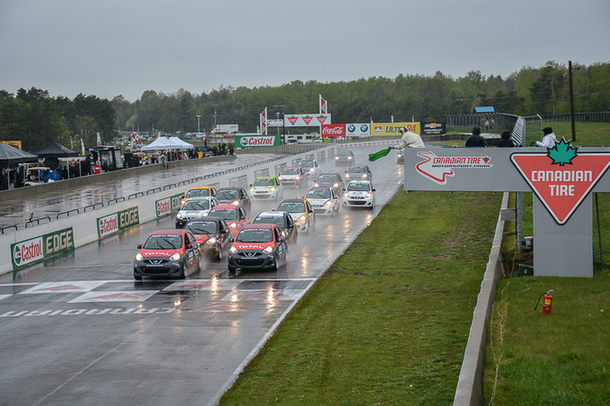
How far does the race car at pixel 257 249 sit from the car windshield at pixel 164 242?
1.74m

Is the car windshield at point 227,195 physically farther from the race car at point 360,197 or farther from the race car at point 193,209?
the race car at point 360,197

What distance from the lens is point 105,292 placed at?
59.6 feet

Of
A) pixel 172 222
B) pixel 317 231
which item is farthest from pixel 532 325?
pixel 172 222

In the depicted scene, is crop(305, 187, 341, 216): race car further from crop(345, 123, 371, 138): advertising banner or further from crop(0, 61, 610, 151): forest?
crop(345, 123, 371, 138): advertising banner

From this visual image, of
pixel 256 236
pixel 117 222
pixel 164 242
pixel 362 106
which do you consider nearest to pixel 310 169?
pixel 117 222

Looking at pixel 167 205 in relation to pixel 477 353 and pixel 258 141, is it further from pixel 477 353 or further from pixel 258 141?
pixel 258 141

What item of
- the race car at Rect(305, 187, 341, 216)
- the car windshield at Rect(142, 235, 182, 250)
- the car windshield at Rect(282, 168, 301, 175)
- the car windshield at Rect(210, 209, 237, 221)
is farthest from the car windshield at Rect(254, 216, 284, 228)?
the car windshield at Rect(282, 168, 301, 175)

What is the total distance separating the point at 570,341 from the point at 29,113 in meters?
104

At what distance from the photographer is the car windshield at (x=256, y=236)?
2086 centimetres

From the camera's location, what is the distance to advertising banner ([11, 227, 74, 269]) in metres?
22.5

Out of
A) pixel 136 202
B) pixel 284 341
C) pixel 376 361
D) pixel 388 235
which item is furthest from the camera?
pixel 136 202

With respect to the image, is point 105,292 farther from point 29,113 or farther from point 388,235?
point 29,113

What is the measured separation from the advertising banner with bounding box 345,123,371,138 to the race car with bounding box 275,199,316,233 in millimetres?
81704

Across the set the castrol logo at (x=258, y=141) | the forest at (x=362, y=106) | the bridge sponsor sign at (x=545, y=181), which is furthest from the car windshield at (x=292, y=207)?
the castrol logo at (x=258, y=141)
